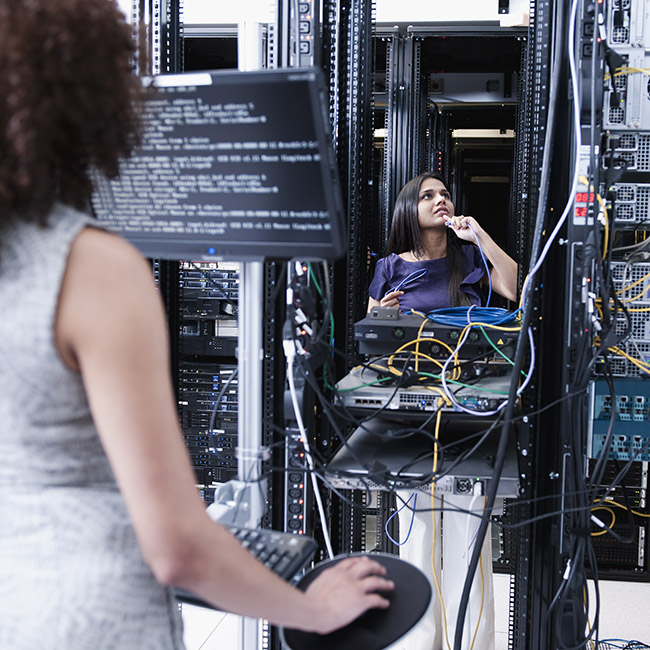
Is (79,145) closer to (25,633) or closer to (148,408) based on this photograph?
(148,408)

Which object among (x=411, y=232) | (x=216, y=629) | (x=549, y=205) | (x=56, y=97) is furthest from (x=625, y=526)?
(x=56, y=97)

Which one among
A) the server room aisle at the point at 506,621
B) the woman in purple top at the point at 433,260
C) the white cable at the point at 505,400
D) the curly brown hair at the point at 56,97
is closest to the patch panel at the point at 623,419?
the white cable at the point at 505,400

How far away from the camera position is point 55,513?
69 centimetres

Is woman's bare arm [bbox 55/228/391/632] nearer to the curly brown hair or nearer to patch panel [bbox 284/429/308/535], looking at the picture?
the curly brown hair

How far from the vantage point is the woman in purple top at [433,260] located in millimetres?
2703

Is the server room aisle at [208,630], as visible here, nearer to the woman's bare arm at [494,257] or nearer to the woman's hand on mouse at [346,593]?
the woman's bare arm at [494,257]

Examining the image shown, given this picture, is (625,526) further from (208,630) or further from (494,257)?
(208,630)

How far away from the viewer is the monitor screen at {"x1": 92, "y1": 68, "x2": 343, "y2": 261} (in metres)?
1.01

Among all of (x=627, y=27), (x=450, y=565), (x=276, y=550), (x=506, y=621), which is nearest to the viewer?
(x=276, y=550)

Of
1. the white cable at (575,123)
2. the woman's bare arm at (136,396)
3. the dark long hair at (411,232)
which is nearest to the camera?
the woman's bare arm at (136,396)

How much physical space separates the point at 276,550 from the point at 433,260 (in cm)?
200

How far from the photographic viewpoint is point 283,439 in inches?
71.6

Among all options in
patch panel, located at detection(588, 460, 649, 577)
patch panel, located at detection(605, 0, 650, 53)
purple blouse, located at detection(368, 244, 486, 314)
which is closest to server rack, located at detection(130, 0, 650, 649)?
patch panel, located at detection(605, 0, 650, 53)

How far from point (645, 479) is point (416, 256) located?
140 centimetres
